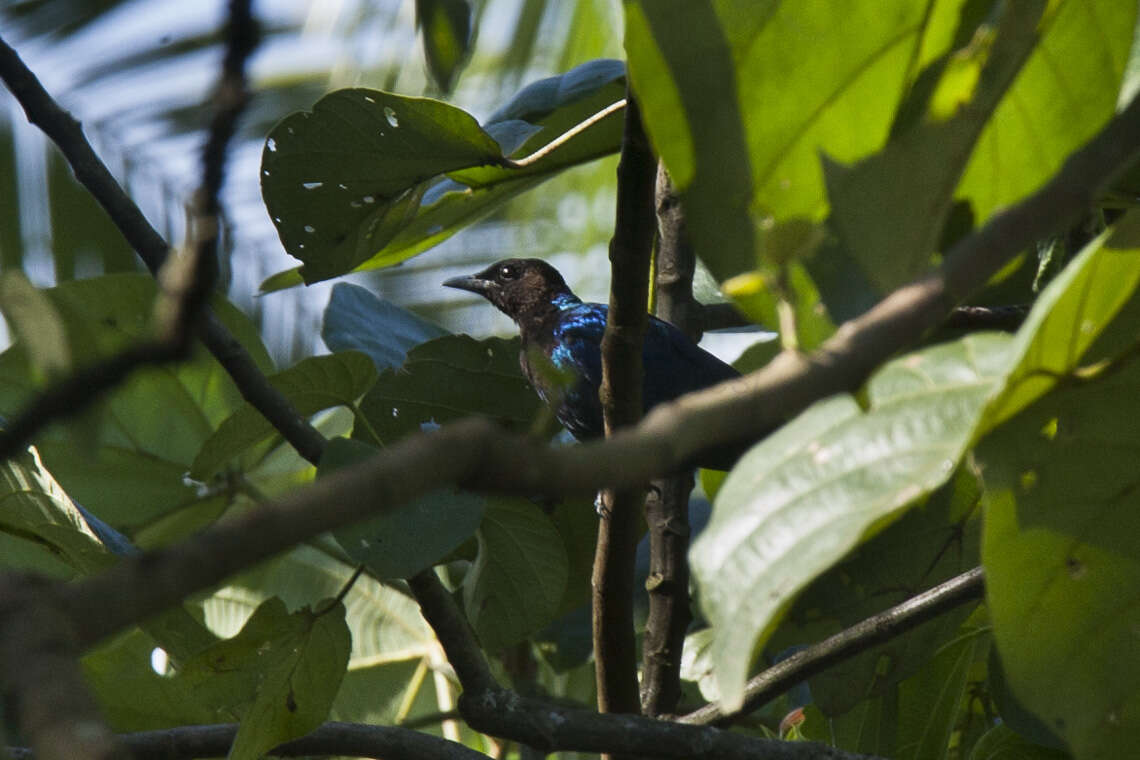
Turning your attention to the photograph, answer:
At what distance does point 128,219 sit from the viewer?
1516 mm

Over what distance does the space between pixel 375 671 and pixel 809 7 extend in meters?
2.08

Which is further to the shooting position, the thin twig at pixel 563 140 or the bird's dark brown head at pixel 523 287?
the bird's dark brown head at pixel 523 287

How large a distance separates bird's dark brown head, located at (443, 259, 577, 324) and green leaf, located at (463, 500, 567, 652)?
7.84 ft

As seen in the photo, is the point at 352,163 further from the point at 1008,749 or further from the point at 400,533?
the point at 1008,749

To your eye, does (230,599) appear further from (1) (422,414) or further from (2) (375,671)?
(1) (422,414)

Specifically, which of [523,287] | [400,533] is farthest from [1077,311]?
[523,287]

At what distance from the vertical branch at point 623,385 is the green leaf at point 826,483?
0.48 m

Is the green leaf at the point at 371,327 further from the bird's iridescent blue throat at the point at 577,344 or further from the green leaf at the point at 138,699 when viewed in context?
the green leaf at the point at 138,699

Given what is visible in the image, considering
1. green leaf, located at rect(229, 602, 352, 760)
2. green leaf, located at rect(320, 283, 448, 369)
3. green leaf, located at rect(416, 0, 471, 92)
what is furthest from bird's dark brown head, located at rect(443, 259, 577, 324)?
green leaf, located at rect(416, 0, 471, 92)

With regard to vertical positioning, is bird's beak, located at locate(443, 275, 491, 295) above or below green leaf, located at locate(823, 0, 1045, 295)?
above

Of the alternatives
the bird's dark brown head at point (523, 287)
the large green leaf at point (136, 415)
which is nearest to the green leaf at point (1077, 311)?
the large green leaf at point (136, 415)

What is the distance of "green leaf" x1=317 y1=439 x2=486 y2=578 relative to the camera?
4.83ft

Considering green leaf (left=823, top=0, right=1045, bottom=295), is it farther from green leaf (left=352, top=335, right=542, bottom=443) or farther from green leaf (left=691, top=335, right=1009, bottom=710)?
green leaf (left=352, top=335, right=542, bottom=443)

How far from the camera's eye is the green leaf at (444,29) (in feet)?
3.56
